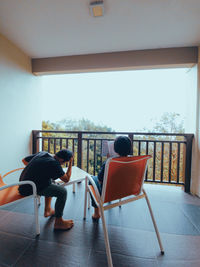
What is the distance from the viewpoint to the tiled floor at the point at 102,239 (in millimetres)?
1088

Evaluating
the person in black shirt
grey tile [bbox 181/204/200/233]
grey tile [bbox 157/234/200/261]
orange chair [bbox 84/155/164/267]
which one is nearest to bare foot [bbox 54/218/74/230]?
the person in black shirt

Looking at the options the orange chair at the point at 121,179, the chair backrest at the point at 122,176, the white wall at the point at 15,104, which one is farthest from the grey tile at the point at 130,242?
the white wall at the point at 15,104

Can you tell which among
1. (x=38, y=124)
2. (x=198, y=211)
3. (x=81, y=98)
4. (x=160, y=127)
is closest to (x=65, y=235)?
(x=198, y=211)

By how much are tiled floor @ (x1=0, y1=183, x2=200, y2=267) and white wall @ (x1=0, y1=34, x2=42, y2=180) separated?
96 cm

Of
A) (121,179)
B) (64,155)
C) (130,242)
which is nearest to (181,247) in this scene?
(130,242)

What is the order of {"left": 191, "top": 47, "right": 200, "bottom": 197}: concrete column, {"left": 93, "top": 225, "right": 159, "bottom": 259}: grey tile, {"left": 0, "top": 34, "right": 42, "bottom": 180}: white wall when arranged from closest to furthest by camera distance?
{"left": 93, "top": 225, "right": 159, "bottom": 259}: grey tile → {"left": 0, "top": 34, "right": 42, "bottom": 180}: white wall → {"left": 191, "top": 47, "right": 200, "bottom": 197}: concrete column

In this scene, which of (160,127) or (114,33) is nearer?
(114,33)

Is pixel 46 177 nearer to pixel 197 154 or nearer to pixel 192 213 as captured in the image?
pixel 192 213

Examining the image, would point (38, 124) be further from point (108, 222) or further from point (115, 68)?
point (108, 222)

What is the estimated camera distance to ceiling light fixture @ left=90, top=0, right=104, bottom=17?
147cm

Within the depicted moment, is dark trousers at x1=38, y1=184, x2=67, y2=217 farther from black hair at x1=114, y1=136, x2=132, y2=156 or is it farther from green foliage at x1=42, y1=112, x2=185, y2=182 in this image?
green foliage at x1=42, y1=112, x2=185, y2=182

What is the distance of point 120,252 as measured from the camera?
1.17 meters

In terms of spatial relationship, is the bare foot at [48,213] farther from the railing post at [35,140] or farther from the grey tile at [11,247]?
the railing post at [35,140]

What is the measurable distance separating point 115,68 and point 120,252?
2712 mm
